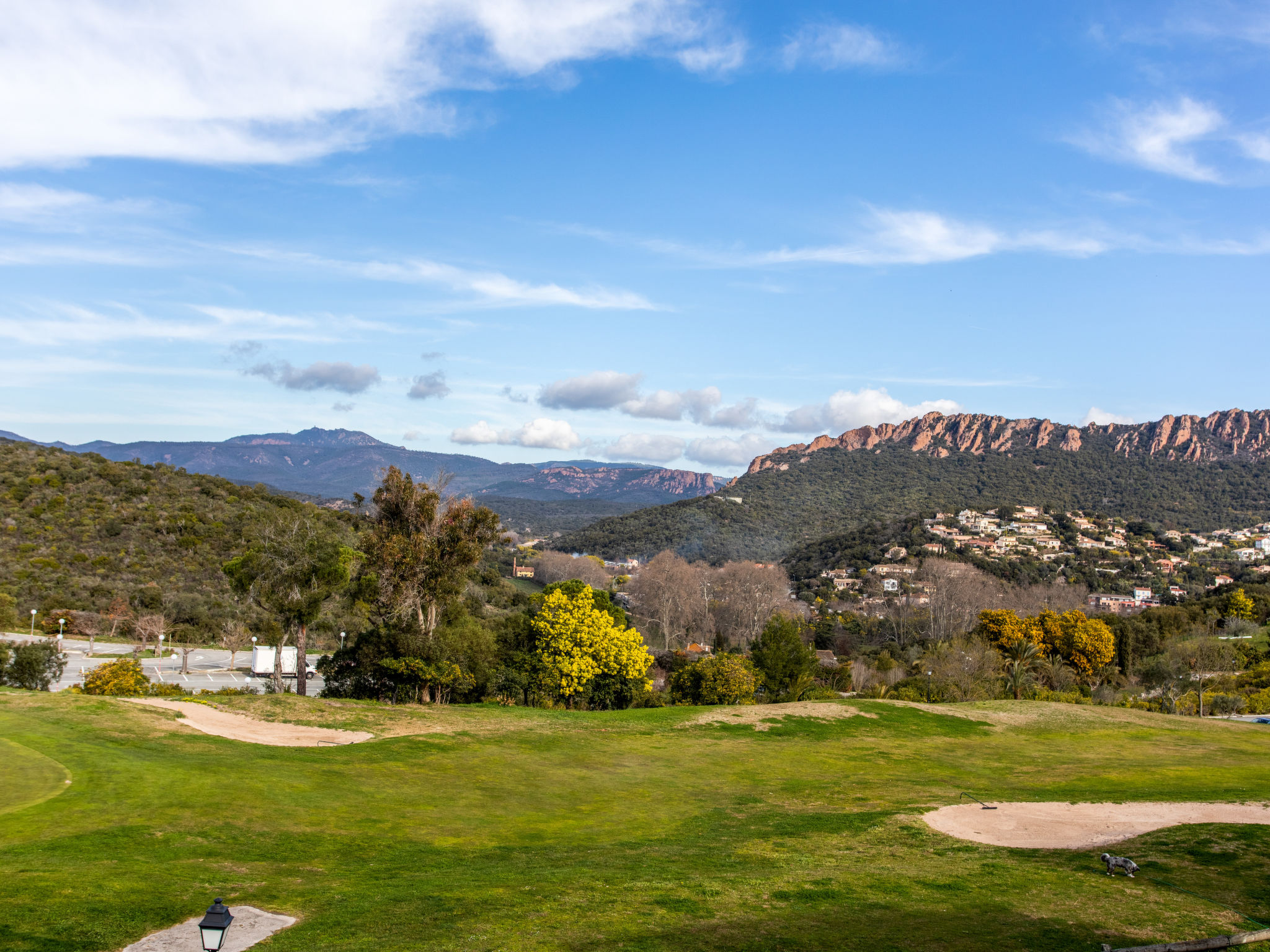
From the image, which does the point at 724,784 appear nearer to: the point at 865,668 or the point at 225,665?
the point at 865,668

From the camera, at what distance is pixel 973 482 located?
158500 mm

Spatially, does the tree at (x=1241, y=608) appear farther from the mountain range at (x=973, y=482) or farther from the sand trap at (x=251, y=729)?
→ the sand trap at (x=251, y=729)

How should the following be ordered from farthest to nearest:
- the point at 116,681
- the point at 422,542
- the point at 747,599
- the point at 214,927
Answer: the point at 747,599 → the point at 422,542 → the point at 116,681 → the point at 214,927

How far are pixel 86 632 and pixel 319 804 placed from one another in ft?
153

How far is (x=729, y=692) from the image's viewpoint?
115 ft

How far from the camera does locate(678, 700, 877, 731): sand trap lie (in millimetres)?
28078

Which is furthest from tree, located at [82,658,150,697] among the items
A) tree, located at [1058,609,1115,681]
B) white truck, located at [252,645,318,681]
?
tree, located at [1058,609,1115,681]

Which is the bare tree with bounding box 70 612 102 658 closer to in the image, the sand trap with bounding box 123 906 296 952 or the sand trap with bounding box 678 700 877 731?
the sand trap with bounding box 678 700 877 731

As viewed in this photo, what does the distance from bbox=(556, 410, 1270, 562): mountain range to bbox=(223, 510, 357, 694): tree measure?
91.7 metres

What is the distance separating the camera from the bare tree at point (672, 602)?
72.4 meters

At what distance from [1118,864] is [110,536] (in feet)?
216

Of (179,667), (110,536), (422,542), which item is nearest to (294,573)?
(422,542)

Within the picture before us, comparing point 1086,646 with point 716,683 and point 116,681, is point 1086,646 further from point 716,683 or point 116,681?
point 116,681

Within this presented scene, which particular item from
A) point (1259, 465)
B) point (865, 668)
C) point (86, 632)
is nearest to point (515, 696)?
point (865, 668)
